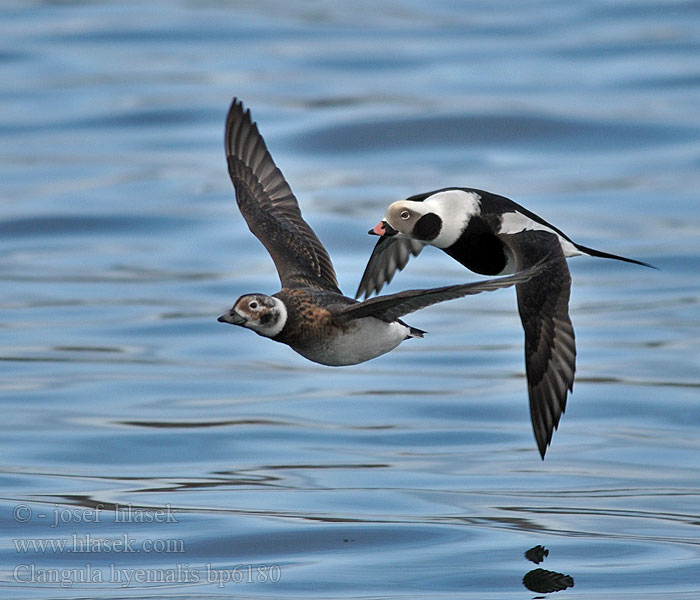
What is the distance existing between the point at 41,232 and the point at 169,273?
277 centimetres

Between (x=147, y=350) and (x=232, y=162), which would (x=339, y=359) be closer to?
(x=232, y=162)

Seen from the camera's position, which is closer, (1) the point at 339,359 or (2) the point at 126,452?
(1) the point at 339,359

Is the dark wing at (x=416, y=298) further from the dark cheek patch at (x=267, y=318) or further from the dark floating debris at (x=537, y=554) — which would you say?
the dark floating debris at (x=537, y=554)

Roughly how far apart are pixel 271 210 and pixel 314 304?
6.62 feet

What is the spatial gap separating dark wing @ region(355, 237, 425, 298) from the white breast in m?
2.12

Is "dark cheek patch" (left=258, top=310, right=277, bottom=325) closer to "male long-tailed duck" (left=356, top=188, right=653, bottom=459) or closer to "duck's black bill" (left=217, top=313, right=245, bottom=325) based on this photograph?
"duck's black bill" (left=217, top=313, right=245, bottom=325)

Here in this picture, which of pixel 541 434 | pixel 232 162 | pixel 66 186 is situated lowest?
pixel 541 434

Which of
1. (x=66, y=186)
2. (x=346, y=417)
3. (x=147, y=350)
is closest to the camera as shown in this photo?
(x=346, y=417)

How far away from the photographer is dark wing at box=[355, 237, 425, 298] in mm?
9969

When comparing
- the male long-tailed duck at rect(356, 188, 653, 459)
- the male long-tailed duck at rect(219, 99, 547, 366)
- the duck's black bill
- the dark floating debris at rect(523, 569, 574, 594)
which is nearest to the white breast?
the male long-tailed duck at rect(219, 99, 547, 366)

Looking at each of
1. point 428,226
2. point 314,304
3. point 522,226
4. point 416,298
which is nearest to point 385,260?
point 428,226

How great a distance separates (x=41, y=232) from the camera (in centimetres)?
2591

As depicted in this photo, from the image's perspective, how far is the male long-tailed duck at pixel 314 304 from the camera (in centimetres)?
730

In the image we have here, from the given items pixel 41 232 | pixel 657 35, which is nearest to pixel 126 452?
pixel 41 232
